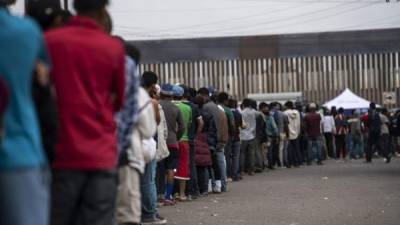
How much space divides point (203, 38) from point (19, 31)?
6093 centimetres

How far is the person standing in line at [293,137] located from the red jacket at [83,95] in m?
24.1

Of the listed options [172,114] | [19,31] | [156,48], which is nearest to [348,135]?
[172,114]

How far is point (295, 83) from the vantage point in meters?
82.1

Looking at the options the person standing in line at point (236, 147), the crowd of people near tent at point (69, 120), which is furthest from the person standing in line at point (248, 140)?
the crowd of people near tent at point (69, 120)

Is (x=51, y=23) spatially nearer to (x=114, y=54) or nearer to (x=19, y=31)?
(x=114, y=54)

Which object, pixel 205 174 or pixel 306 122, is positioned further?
pixel 306 122

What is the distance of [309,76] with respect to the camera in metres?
81.5

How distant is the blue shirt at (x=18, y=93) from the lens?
4.62 meters

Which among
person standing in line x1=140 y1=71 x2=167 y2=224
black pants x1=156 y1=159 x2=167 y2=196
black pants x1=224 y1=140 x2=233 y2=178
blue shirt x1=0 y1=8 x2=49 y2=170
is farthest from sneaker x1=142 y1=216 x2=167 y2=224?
black pants x1=224 y1=140 x2=233 y2=178

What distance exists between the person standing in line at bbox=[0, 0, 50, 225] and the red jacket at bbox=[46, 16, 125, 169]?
2.23 feet

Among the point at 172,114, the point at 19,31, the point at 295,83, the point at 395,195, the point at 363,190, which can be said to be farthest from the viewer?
the point at 295,83

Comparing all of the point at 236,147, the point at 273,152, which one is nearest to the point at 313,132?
the point at 273,152

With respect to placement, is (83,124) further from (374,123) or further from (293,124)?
(374,123)

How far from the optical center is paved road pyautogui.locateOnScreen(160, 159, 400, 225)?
42.0ft
